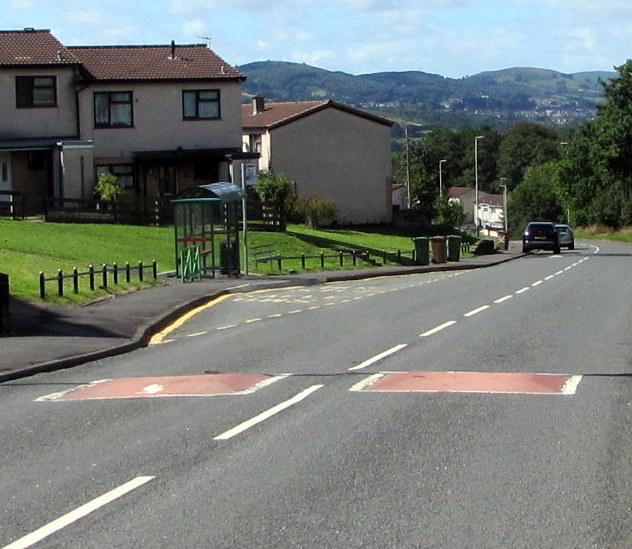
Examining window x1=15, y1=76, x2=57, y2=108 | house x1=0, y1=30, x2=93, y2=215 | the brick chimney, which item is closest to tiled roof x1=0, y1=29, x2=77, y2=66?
house x1=0, y1=30, x2=93, y2=215

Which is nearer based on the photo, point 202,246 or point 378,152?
point 202,246

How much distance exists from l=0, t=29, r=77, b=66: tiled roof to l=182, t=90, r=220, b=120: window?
537 centimetres

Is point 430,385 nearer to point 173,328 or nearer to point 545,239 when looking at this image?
point 173,328

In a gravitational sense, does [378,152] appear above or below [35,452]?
above

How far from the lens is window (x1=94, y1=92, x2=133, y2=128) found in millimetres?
54281

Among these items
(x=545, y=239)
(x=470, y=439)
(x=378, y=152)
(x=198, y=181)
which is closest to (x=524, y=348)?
(x=470, y=439)

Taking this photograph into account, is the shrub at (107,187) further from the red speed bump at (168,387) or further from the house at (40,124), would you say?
the red speed bump at (168,387)

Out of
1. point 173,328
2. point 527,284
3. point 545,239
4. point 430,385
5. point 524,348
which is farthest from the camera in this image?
point 545,239

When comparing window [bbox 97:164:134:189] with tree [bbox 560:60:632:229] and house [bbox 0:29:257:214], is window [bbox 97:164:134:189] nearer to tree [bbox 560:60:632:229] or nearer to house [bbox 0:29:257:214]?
house [bbox 0:29:257:214]

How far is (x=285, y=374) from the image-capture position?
14609 millimetres

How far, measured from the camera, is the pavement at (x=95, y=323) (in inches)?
647

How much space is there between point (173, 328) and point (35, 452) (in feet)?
39.6

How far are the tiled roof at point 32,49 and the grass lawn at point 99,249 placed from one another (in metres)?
9.74

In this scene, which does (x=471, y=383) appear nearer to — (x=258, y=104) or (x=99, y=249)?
(x=99, y=249)
